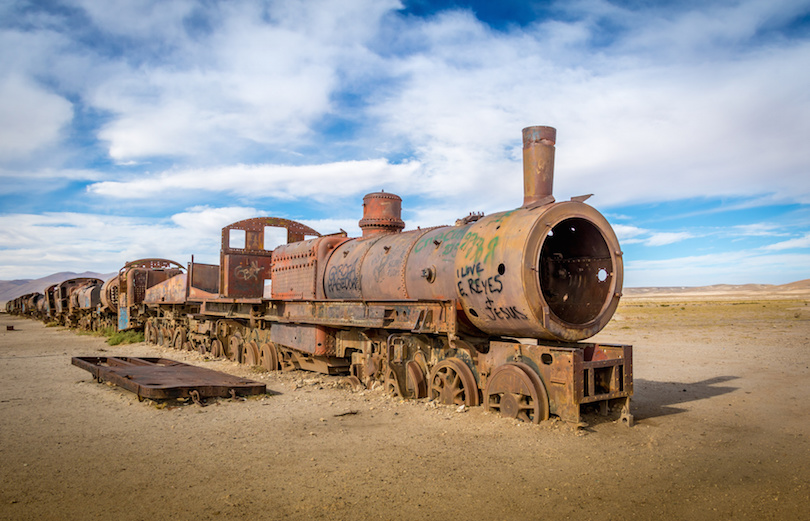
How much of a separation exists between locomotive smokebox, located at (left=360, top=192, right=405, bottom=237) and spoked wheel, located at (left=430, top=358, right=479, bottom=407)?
3.66 metres

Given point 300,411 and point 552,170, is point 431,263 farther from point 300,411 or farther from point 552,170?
point 300,411

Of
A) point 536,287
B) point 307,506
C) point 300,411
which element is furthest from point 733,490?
point 300,411

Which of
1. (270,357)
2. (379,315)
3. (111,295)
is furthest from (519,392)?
(111,295)

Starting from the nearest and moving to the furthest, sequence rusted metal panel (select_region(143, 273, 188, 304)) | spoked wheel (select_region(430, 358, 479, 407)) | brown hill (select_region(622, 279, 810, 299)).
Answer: spoked wheel (select_region(430, 358, 479, 407)) < rusted metal panel (select_region(143, 273, 188, 304)) < brown hill (select_region(622, 279, 810, 299))

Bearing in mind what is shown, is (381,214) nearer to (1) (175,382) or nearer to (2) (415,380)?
(2) (415,380)

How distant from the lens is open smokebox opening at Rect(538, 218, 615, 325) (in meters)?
7.40

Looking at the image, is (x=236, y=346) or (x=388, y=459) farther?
(x=236, y=346)

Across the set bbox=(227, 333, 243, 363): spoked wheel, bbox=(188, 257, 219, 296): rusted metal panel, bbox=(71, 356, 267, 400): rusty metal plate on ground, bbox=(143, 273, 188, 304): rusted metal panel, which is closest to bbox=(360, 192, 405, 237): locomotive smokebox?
bbox=(71, 356, 267, 400): rusty metal plate on ground

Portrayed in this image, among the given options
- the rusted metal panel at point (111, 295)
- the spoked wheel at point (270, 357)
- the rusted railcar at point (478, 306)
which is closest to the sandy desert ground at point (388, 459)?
the rusted railcar at point (478, 306)

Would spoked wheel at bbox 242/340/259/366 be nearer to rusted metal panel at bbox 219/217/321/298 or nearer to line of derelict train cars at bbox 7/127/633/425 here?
line of derelict train cars at bbox 7/127/633/425

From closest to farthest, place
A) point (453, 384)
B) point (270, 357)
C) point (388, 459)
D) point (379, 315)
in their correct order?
point (388, 459), point (453, 384), point (379, 315), point (270, 357)

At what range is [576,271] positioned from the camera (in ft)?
25.4

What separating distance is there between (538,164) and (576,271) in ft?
5.44

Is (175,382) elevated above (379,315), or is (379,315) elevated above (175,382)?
(379,315)
